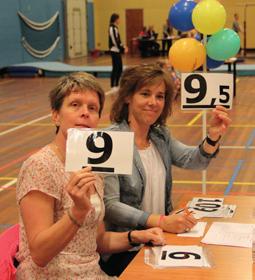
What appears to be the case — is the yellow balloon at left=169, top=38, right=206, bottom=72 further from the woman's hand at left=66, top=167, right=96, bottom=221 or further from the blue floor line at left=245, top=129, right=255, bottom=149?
the blue floor line at left=245, top=129, right=255, bottom=149

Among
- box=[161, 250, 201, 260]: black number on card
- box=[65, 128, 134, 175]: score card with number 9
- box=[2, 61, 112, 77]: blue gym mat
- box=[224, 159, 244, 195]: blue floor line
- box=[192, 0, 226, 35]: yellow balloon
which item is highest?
box=[192, 0, 226, 35]: yellow balloon

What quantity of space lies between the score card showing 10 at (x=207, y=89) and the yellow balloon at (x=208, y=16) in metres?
0.85

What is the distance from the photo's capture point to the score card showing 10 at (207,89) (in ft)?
11.4

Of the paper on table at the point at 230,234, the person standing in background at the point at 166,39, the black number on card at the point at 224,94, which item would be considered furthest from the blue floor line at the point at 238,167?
the person standing in background at the point at 166,39

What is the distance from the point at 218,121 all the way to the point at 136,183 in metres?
0.56

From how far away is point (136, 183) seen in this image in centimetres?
291

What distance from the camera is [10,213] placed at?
17.7 ft

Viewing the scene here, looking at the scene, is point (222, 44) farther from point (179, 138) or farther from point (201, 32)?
point (179, 138)

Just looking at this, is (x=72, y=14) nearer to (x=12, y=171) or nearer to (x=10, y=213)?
(x=12, y=171)

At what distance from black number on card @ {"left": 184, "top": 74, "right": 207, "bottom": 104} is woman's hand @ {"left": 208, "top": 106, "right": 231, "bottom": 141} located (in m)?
0.50

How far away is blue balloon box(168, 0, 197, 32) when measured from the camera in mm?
4508

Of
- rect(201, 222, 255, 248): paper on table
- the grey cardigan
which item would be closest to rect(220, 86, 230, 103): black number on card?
the grey cardigan

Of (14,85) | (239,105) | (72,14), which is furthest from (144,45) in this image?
(239,105)

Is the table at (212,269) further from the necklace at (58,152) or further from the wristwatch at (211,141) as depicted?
the wristwatch at (211,141)
